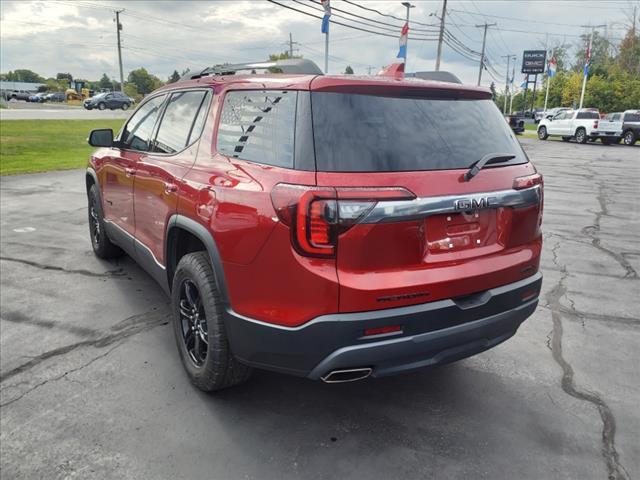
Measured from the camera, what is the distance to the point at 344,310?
7.17 ft

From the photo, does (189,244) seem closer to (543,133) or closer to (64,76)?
(543,133)

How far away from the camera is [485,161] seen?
8.44 ft

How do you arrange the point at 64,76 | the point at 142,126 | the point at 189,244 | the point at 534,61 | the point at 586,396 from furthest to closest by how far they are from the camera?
the point at 64,76 < the point at 534,61 < the point at 142,126 < the point at 189,244 < the point at 586,396

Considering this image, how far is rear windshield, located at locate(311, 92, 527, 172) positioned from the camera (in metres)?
2.29

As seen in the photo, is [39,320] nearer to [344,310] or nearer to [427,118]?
[344,310]

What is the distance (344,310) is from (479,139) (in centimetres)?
126

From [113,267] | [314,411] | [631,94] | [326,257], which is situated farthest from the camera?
[631,94]

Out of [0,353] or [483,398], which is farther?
[0,353]

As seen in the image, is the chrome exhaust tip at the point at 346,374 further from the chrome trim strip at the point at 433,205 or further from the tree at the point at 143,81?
the tree at the point at 143,81

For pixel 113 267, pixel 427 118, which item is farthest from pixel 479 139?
pixel 113 267

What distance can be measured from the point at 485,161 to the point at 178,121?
84.0 inches

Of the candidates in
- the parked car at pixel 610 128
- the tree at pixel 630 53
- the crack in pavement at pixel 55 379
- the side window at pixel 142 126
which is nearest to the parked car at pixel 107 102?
the parked car at pixel 610 128

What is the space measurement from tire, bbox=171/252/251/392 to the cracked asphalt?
6.7 inches

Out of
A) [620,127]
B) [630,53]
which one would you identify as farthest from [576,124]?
[630,53]
